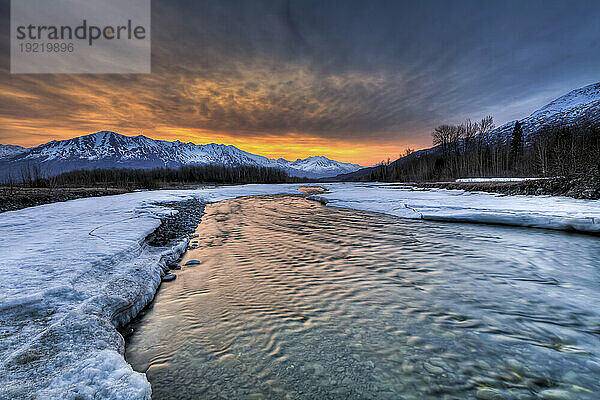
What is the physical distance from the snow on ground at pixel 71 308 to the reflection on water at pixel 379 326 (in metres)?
0.35

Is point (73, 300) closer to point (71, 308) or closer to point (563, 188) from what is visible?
point (71, 308)

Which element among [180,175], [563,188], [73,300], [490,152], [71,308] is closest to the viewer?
[71,308]

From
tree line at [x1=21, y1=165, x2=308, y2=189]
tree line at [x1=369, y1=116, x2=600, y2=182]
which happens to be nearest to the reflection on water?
tree line at [x1=369, y1=116, x2=600, y2=182]

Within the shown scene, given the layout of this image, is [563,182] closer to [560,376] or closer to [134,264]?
[560,376]

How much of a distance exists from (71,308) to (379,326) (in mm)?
3978

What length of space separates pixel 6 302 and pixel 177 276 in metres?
2.33

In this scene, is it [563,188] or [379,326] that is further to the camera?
[563,188]

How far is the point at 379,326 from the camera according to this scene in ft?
10.1

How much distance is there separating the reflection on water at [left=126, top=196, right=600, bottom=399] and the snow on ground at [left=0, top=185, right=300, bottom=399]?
347mm

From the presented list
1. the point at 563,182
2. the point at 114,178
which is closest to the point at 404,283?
the point at 563,182

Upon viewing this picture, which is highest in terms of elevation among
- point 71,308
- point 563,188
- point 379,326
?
point 563,188

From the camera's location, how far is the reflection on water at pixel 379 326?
216 cm

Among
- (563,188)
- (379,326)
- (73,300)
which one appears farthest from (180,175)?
(379,326)

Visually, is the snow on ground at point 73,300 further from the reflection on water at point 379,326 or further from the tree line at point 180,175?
the tree line at point 180,175
